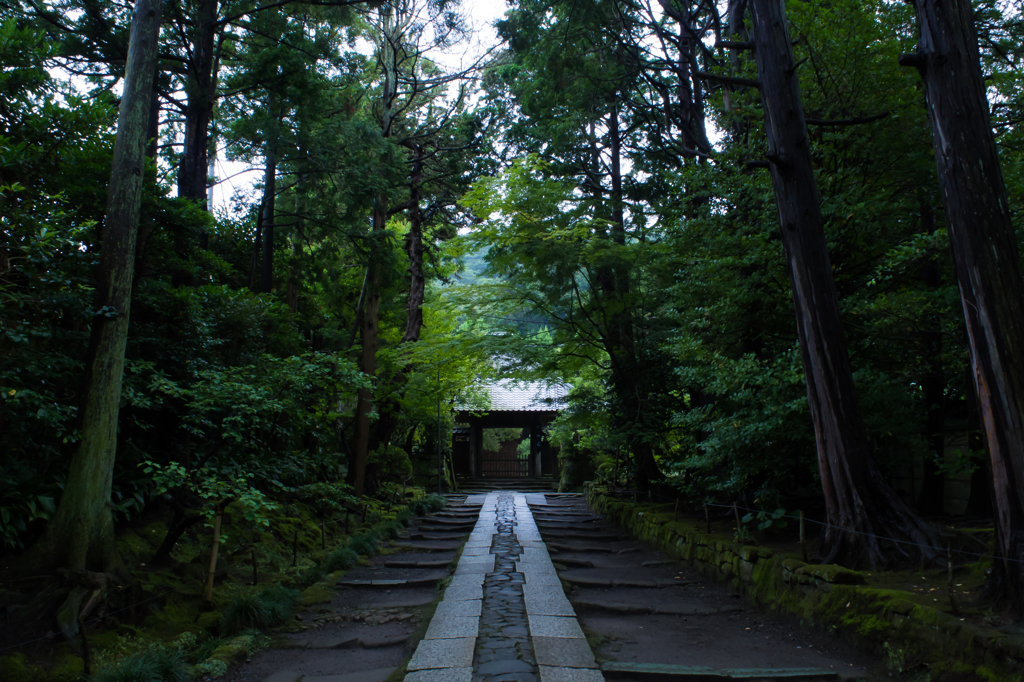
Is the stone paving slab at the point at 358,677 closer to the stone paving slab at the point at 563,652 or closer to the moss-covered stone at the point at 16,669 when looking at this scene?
the stone paving slab at the point at 563,652

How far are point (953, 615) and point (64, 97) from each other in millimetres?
8790

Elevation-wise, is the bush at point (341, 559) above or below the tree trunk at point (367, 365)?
below

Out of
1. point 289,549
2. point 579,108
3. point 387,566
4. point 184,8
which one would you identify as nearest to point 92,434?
point 289,549

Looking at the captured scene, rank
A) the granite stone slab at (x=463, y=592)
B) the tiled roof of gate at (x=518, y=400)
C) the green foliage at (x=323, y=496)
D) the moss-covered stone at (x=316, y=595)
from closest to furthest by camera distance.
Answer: the granite stone slab at (x=463, y=592) < the moss-covered stone at (x=316, y=595) < the green foliage at (x=323, y=496) < the tiled roof of gate at (x=518, y=400)

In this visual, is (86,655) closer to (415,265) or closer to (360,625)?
(360,625)

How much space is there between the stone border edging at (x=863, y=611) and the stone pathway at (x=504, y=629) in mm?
2038

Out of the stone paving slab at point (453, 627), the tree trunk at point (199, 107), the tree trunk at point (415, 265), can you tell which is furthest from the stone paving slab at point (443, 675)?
the tree trunk at point (415, 265)

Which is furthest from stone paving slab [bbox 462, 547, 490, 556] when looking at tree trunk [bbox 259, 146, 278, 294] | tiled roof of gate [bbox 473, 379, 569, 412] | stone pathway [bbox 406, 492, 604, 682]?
tiled roof of gate [bbox 473, 379, 569, 412]

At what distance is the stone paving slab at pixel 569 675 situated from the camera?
3801mm

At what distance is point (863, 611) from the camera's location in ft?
14.4

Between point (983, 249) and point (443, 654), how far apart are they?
4984 mm

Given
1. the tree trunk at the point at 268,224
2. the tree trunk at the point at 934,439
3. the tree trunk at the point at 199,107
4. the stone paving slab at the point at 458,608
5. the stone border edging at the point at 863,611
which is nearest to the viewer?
the stone border edging at the point at 863,611

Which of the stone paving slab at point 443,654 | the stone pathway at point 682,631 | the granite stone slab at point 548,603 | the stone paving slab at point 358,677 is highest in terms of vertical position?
the stone paving slab at point 443,654

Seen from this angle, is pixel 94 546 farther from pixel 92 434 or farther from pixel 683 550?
pixel 683 550
